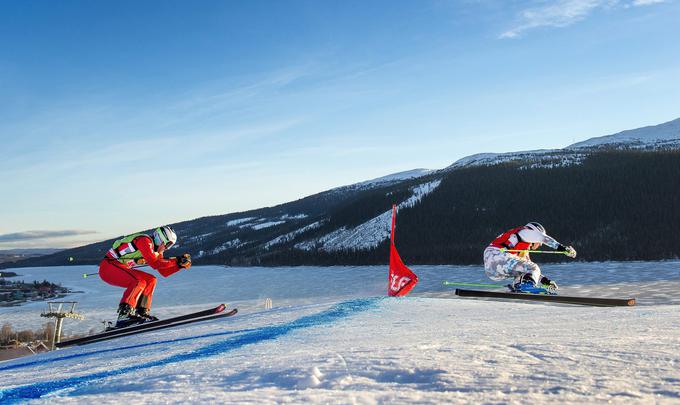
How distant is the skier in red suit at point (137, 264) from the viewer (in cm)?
1184

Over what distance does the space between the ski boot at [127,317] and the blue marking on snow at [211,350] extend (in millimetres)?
3922

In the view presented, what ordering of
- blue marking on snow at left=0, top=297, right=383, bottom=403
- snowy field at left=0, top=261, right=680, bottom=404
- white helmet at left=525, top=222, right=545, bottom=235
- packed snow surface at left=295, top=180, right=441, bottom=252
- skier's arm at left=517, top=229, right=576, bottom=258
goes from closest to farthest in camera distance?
snowy field at left=0, top=261, right=680, bottom=404, blue marking on snow at left=0, top=297, right=383, bottom=403, skier's arm at left=517, top=229, right=576, bottom=258, white helmet at left=525, top=222, right=545, bottom=235, packed snow surface at left=295, top=180, right=441, bottom=252

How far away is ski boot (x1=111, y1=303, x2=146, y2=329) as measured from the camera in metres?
12.2

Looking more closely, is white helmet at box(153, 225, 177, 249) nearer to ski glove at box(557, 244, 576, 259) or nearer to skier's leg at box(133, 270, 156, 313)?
skier's leg at box(133, 270, 156, 313)

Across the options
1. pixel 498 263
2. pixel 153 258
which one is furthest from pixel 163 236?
pixel 498 263

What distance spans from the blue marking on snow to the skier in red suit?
315 cm

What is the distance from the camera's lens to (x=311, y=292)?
1874 inches

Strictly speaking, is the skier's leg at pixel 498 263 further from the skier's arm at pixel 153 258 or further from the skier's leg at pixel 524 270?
the skier's arm at pixel 153 258

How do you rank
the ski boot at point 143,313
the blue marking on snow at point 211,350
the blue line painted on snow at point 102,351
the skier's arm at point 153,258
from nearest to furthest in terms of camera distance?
1. the blue marking on snow at point 211,350
2. the blue line painted on snow at point 102,351
3. the skier's arm at point 153,258
4. the ski boot at point 143,313

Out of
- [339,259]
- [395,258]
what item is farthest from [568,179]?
[395,258]

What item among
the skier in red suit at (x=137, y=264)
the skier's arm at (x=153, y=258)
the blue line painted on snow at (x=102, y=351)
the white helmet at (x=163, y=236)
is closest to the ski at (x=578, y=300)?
the blue line painted on snow at (x=102, y=351)

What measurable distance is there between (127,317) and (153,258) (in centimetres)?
189

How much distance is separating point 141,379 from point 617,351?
15.1ft

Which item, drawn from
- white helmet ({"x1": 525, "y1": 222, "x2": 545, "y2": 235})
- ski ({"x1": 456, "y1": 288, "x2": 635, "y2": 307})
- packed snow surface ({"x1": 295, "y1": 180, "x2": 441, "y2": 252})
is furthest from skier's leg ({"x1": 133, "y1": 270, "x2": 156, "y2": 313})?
packed snow surface ({"x1": 295, "y1": 180, "x2": 441, "y2": 252})
